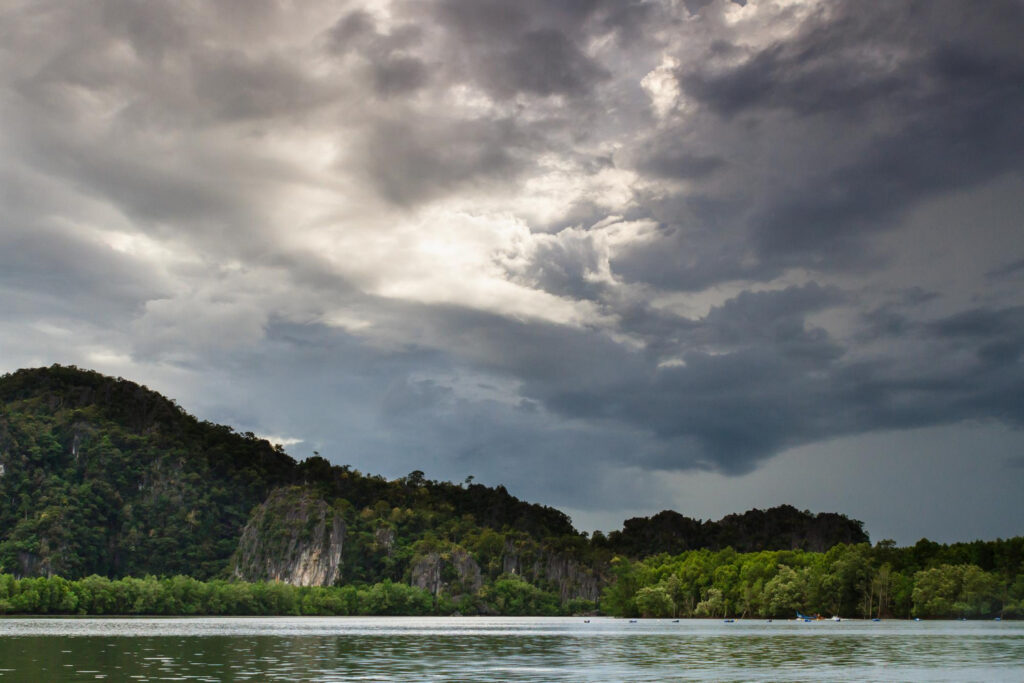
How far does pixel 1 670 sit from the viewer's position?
48938mm

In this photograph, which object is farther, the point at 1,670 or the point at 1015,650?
the point at 1015,650

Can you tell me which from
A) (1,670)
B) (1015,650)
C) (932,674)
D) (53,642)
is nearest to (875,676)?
(932,674)

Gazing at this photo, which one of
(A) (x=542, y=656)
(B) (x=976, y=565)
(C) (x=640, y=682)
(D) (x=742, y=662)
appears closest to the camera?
(C) (x=640, y=682)

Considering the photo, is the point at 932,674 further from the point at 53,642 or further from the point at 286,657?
the point at 53,642

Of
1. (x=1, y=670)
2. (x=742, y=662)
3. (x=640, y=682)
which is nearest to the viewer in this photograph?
(x=640, y=682)

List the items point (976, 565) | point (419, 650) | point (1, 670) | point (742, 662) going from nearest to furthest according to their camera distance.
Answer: point (1, 670) < point (742, 662) < point (419, 650) < point (976, 565)

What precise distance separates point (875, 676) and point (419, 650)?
3714cm

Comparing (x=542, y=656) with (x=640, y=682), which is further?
(x=542, y=656)

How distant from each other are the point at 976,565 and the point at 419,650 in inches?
5759

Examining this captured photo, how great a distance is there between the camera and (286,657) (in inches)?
2564

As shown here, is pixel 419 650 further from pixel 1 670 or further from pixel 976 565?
pixel 976 565

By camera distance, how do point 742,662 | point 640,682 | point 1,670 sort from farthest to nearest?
point 742,662 → point 1,670 → point 640,682

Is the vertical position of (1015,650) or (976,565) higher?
(976,565)

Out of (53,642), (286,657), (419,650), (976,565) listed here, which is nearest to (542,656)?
(419,650)
